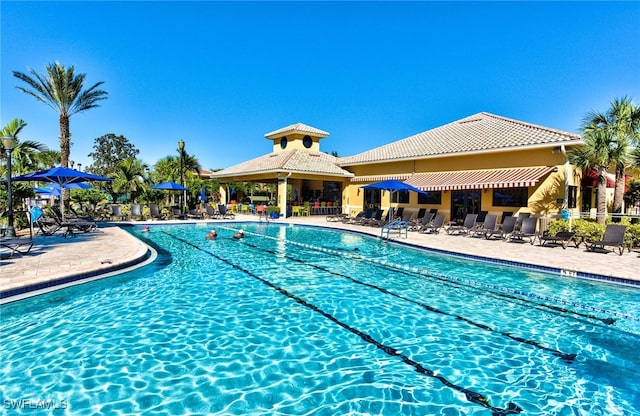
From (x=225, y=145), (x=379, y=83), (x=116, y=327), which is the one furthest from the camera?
(x=225, y=145)

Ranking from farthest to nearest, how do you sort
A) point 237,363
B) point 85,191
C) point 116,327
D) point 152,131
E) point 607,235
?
point 152,131 < point 85,191 < point 607,235 < point 116,327 < point 237,363

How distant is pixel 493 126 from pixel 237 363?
92.5ft

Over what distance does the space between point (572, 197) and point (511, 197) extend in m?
3.48

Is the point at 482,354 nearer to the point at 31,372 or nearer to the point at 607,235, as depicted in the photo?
the point at 31,372

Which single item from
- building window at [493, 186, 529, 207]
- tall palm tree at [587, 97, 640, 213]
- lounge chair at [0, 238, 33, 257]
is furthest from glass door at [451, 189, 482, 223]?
lounge chair at [0, 238, 33, 257]

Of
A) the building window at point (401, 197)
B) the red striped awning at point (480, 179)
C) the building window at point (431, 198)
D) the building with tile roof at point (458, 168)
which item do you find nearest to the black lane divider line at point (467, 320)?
the building with tile roof at point (458, 168)

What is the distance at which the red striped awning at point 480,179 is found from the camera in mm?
21000

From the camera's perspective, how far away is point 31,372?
5.75m

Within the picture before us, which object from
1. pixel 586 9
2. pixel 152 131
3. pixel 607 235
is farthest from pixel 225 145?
pixel 607 235

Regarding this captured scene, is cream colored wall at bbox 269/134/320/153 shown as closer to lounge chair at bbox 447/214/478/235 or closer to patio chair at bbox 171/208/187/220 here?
patio chair at bbox 171/208/187/220

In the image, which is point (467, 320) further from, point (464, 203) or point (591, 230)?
point (464, 203)

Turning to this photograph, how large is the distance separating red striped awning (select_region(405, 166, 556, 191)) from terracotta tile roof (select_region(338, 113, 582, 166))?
5.05 feet

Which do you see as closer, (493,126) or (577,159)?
(577,159)

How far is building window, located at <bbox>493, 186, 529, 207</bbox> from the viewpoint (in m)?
22.6
